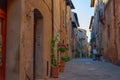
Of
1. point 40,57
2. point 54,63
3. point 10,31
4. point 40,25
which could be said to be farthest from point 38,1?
point 54,63

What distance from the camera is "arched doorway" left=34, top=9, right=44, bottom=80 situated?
10.0m

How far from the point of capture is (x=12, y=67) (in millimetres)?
6312

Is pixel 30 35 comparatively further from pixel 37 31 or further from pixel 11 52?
pixel 37 31

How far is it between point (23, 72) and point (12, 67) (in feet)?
1.43

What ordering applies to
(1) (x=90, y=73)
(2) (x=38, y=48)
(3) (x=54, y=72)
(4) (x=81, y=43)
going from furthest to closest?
(4) (x=81, y=43) → (1) (x=90, y=73) → (3) (x=54, y=72) → (2) (x=38, y=48)

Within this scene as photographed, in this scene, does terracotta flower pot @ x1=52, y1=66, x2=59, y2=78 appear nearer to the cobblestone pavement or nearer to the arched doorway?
the cobblestone pavement

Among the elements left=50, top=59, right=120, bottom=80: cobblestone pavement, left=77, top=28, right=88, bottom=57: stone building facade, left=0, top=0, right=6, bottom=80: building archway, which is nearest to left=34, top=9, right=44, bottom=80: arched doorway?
left=50, top=59, right=120, bottom=80: cobblestone pavement

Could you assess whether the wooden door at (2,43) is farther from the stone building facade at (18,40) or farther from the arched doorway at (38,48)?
the arched doorway at (38,48)

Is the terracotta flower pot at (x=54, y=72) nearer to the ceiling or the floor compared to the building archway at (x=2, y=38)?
nearer to the floor

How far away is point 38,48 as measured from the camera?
10.2 metres

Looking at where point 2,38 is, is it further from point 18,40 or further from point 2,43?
point 18,40

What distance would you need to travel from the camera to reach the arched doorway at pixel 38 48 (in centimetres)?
1003

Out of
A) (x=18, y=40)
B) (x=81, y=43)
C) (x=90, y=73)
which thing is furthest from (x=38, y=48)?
(x=81, y=43)

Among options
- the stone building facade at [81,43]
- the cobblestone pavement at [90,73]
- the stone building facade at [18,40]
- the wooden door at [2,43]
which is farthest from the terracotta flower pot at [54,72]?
the stone building facade at [81,43]
